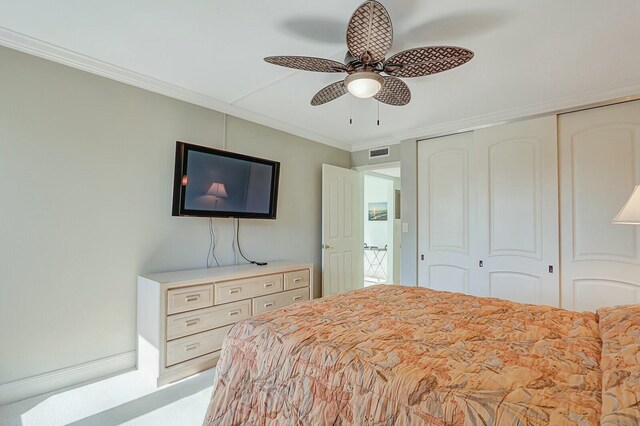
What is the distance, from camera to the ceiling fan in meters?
1.47

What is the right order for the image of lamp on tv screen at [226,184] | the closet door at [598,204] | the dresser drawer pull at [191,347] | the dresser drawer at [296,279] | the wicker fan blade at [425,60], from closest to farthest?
the wicker fan blade at [425,60] → the dresser drawer pull at [191,347] → the closet door at [598,204] → the image of lamp on tv screen at [226,184] → the dresser drawer at [296,279]

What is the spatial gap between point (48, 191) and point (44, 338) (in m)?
1.01

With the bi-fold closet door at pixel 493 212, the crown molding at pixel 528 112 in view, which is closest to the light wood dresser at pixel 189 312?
the bi-fold closet door at pixel 493 212

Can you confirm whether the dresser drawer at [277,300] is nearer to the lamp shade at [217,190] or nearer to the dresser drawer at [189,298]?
the dresser drawer at [189,298]

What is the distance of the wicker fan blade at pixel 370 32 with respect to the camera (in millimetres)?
1405

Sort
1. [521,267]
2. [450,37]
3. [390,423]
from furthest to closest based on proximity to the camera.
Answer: [521,267] → [450,37] → [390,423]

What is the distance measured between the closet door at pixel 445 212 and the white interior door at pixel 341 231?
1032mm

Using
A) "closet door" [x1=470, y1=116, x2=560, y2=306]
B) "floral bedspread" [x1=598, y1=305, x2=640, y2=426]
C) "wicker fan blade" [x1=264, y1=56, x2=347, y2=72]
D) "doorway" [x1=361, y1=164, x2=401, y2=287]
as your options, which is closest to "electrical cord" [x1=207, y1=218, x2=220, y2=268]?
"wicker fan blade" [x1=264, y1=56, x2=347, y2=72]

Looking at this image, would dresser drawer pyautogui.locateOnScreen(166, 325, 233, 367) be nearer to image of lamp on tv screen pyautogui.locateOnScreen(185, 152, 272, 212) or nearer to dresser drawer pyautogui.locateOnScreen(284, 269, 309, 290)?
dresser drawer pyautogui.locateOnScreen(284, 269, 309, 290)

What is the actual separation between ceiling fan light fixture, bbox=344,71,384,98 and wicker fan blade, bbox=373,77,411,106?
0.49 feet

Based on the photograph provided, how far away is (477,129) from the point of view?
3.37 metres

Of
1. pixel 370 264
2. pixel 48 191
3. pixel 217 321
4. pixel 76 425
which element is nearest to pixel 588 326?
pixel 217 321

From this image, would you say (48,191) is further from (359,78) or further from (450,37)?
(450,37)

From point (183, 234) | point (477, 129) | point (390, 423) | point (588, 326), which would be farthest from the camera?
point (477, 129)
